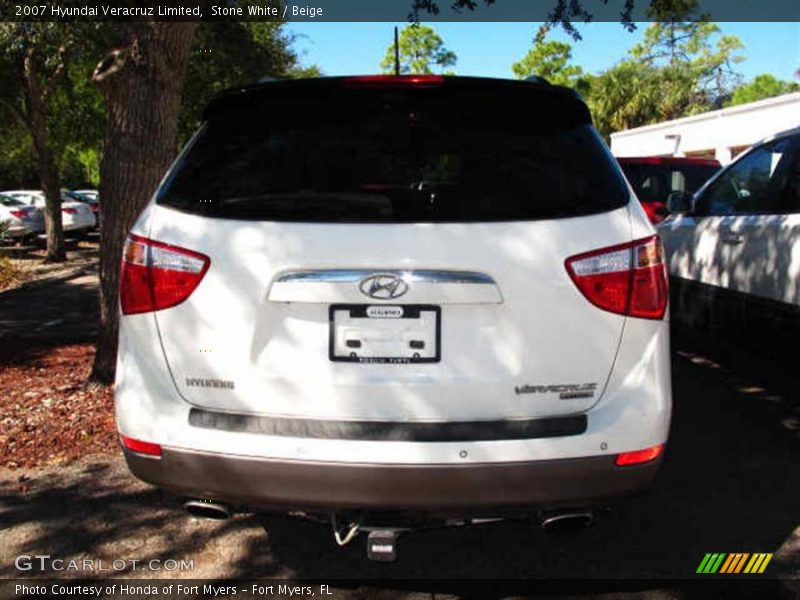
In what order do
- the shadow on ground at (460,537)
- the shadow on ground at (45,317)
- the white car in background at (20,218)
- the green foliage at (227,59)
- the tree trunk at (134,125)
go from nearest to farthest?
the shadow on ground at (460,537), the tree trunk at (134,125), the shadow on ground at (45,317), the green foliage at (227,59), the white car in background at (20,218)

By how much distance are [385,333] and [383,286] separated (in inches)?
5.8

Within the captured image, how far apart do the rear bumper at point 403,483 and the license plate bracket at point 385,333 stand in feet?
1.08

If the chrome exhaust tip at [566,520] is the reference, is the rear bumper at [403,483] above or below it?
above

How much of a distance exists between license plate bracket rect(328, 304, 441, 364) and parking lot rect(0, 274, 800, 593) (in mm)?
1181

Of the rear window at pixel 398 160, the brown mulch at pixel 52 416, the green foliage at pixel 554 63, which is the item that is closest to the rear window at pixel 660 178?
the brown mulch at pixel 52 416

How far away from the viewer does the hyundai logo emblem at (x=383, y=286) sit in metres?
2.31

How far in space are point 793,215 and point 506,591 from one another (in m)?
2.75

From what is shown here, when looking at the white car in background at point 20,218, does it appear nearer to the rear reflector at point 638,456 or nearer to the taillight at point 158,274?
the taillight at point 158,274

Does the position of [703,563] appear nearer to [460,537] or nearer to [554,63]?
[460,537]

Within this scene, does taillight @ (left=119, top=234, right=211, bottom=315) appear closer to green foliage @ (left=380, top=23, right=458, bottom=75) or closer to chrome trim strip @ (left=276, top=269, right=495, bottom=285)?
chrome trim strip @ (left=276, top=269, right=495, bottom=285)

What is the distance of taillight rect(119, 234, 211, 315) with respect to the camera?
7.86 feet

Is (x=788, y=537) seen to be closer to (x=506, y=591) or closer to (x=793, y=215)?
(x=506, y=591)

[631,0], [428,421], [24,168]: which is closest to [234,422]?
[428,421]

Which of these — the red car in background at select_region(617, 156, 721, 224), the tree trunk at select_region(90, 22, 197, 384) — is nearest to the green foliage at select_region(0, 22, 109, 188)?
the tree trunk at select_region(90, 22, 197, 384)
